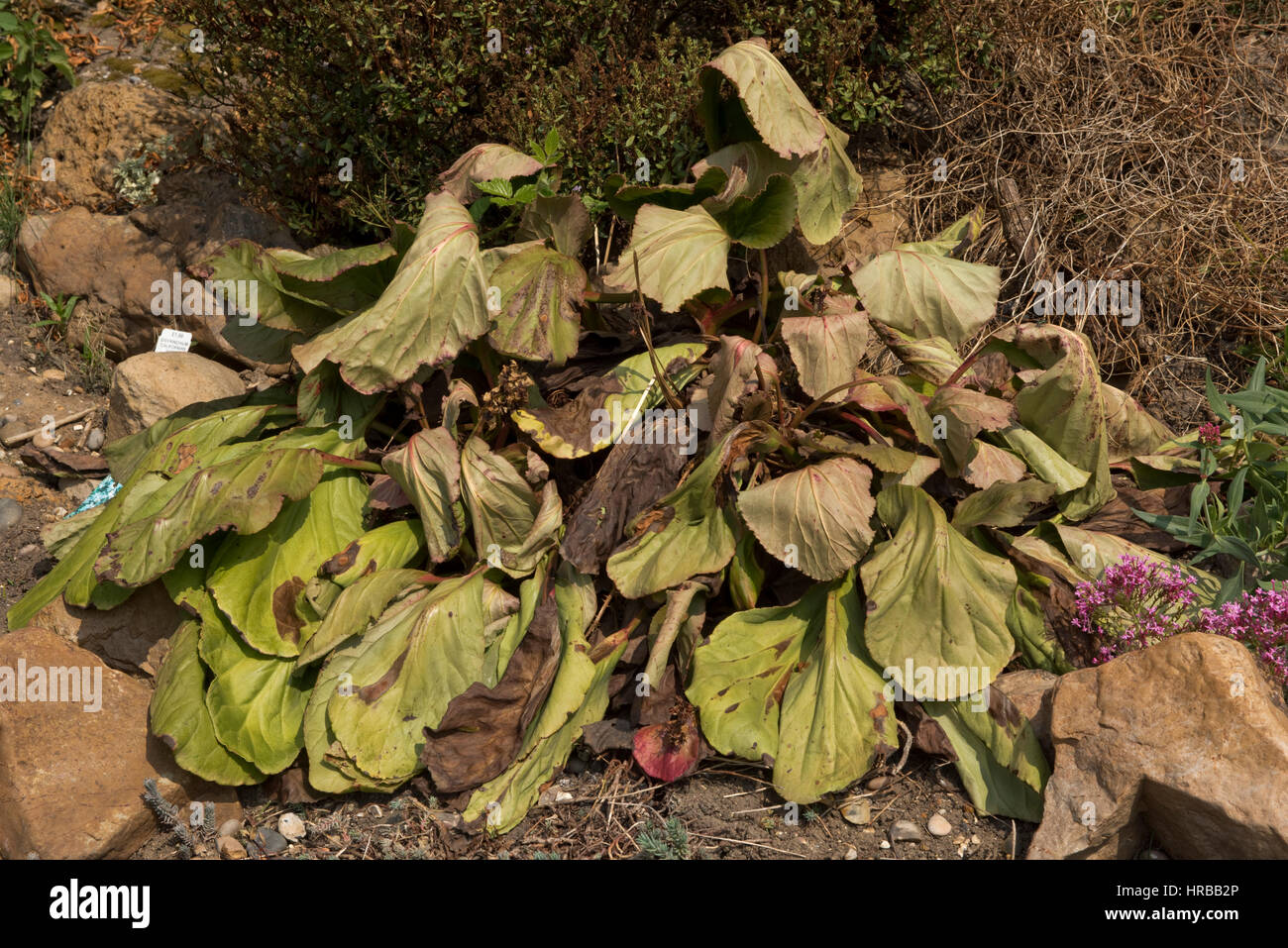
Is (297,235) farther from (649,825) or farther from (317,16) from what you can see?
(649,825)

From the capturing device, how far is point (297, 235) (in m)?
5.20

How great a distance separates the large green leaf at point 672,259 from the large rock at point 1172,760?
1681 mm

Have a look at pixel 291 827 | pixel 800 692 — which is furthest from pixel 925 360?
pixel 291 827

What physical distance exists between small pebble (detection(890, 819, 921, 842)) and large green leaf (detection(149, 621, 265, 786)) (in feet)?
6.45

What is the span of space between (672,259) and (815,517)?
995 millimetres

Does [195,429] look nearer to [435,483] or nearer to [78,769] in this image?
[435,483]

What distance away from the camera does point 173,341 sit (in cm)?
508

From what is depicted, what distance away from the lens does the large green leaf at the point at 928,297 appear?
11.6ft

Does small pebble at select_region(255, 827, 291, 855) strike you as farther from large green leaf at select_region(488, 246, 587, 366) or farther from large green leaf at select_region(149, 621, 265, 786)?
large green leaf at select_region(488, 246, 587, 366)

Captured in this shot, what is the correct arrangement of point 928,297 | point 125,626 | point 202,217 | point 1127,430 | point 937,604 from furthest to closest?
point 202,217
point 1127,430
point 125,626
point 928,297
point 937,604

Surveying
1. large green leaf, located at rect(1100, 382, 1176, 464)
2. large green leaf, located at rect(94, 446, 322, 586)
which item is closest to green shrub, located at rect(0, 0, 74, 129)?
large green leaf, located at rect(94, 446, 322, 586)

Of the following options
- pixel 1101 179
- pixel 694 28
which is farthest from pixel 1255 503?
pixel 694 28

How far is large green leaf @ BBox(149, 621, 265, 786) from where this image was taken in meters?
3.37

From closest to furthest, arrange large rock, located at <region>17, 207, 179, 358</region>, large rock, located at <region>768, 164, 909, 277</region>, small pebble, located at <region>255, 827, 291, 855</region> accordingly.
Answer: small pebble, located at <region>255, 827, 291, 855</region>, large rock, located at <region>768, 164, 909, 277</region>, large rock, located at <region>17, 207, 179, 358</region>
